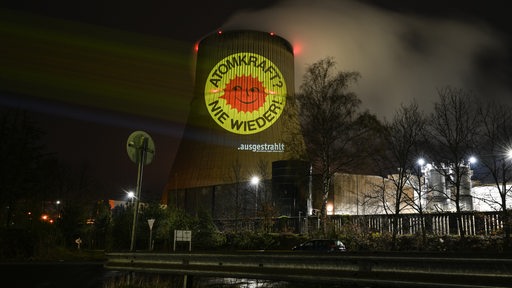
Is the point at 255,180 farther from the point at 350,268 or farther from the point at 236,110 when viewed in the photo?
the point at 350,268

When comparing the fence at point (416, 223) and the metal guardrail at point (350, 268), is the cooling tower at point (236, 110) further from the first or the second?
the metal guardrail at point (350, 268)

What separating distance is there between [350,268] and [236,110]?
36.8 metres

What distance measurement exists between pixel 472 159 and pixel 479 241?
13.4ft

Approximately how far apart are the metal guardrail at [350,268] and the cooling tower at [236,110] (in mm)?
33434

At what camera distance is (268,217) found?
28016 mm

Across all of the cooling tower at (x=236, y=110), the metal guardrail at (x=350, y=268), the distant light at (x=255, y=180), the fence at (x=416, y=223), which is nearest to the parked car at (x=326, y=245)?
the fence at (x=416, y=223)

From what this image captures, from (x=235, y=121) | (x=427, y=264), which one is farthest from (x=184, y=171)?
(x=427, y=264)

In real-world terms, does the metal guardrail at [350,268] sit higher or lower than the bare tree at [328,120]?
lower

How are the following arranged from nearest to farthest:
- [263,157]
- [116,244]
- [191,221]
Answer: [191,221]
[116,244]
[263,157]

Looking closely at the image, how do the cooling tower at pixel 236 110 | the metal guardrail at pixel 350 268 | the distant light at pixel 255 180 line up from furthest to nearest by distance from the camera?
the cooling tower at pixel 236 110, the distant light at pixel 255 180, the metal guardrail at pixel 350 268

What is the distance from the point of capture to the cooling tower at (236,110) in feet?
134

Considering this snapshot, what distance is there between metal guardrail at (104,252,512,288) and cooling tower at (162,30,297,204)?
3343cm

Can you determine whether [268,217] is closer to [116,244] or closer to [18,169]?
[116,244]

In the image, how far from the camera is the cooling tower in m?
40.8
